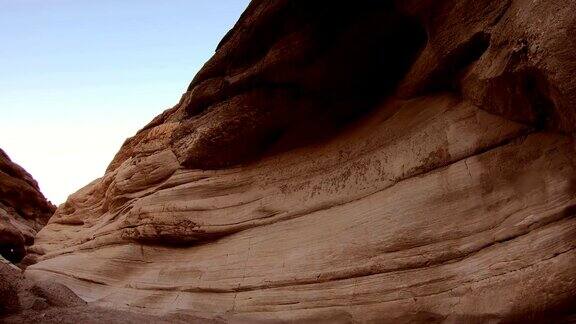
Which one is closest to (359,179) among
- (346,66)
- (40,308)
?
(346,66)

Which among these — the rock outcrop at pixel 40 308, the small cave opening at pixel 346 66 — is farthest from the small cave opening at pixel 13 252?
the small cave opening at pixel 346 66

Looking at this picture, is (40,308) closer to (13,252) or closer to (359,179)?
(359,179)

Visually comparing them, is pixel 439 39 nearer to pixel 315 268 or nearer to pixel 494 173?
pixel 494 173

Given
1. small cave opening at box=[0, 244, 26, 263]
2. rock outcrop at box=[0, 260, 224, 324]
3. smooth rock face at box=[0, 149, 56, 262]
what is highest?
smooth rock face at box=[0, 149, 56, 262]

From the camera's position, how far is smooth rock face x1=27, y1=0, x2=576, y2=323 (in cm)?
454

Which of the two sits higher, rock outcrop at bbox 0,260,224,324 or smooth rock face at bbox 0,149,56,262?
smooth rock face at bbox 0,149,56,262

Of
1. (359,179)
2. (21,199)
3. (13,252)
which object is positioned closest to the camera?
(359,179)

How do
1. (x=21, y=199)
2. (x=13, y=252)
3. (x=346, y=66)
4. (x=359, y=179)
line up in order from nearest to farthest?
1. (x=359, y=179)
2. (x=346, y=66)
3. (x=13, y=252)
4. (x=21, y=199)

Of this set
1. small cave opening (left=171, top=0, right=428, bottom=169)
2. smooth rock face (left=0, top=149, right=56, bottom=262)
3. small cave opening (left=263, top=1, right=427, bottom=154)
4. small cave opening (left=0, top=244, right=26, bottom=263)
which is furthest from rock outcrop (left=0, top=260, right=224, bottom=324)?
smooth rock face (left=0, top=149, right=56, bottom=262)

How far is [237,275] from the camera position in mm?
6543

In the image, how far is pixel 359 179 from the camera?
6.61 meters

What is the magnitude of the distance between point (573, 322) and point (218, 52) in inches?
266

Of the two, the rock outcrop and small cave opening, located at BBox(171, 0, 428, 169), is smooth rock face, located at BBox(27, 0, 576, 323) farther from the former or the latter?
the rock outcrop

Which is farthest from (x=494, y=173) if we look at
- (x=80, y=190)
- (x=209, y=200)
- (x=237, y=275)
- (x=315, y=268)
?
(x=80, y=190)
